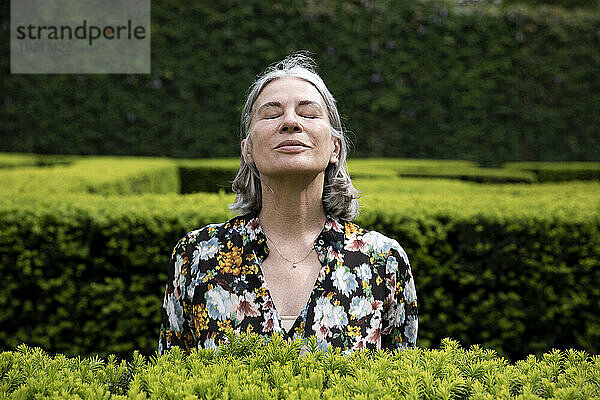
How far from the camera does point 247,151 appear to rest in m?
1.85

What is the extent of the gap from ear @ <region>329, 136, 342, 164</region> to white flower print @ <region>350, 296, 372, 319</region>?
547 millimetres

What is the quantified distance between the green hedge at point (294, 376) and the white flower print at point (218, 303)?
7.5 inches

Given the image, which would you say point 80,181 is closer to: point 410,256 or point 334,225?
point 410,256

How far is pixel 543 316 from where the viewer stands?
142 inches

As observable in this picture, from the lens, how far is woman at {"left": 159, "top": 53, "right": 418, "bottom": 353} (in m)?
1.60

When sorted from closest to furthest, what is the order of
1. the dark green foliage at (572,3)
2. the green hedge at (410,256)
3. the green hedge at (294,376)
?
the green hedge at (294,376) → the green hedge at (410,256) → the dark green foliage at (572,3)

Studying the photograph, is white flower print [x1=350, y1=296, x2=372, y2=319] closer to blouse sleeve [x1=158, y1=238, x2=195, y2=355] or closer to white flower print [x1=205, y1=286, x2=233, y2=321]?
white flower print [x1=205, y1=286, x2=233, y2=321]

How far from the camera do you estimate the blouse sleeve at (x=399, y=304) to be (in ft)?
5.66

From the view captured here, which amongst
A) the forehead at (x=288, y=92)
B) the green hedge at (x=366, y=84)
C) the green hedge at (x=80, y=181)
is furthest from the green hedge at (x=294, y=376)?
the green hedge at (x=366, y=84)

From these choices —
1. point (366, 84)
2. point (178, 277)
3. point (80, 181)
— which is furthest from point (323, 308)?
point (366, 84)

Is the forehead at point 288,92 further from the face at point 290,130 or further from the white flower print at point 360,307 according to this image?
the white flower print at point 360,307

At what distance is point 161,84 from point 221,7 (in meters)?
2.49

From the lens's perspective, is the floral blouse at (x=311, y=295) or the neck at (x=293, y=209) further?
the neck at (x=293, y=209)

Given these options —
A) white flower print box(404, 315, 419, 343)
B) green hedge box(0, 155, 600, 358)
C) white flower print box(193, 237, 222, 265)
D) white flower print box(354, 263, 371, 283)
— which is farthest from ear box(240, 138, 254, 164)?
green hedge box(0, 155, 600, 358)
